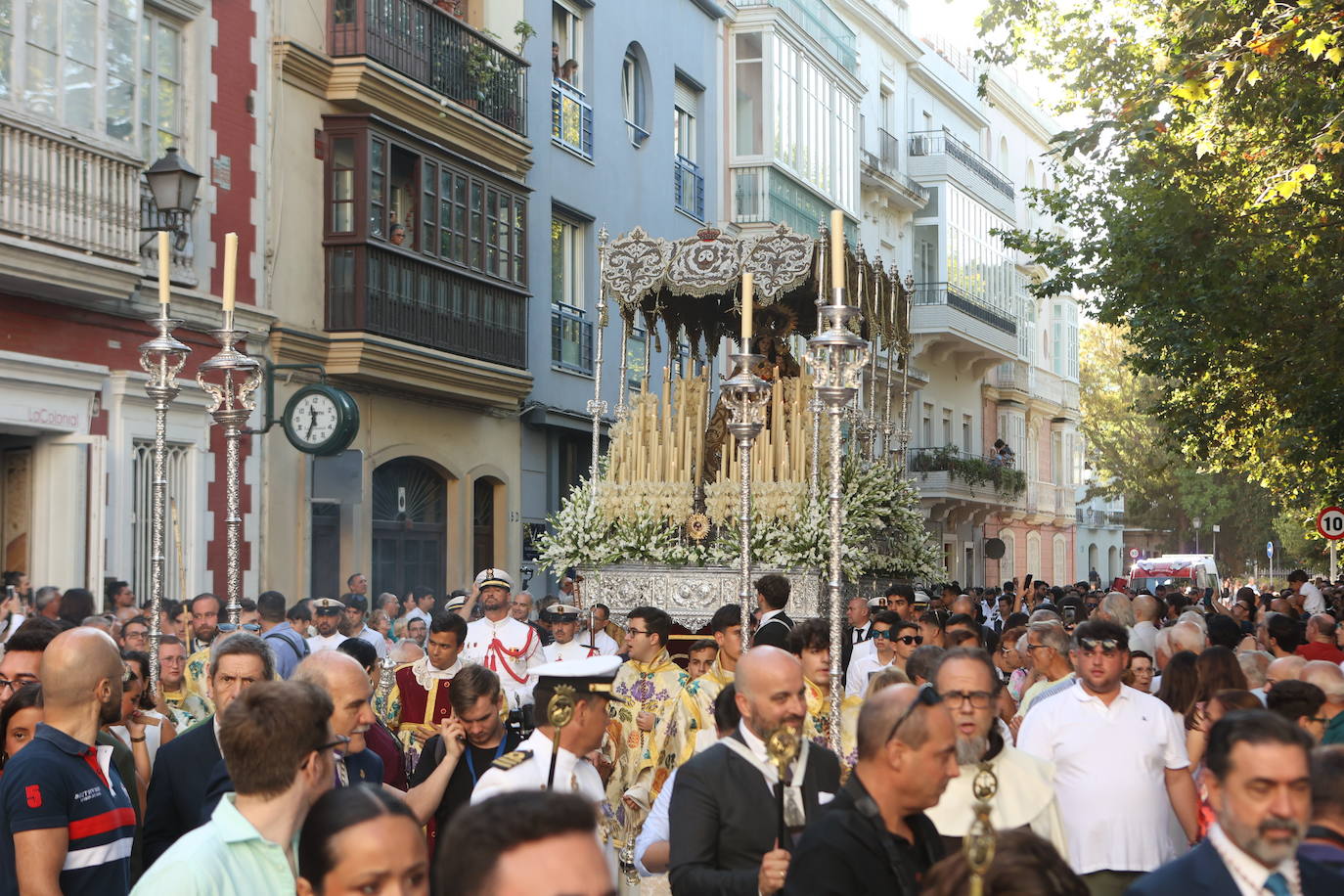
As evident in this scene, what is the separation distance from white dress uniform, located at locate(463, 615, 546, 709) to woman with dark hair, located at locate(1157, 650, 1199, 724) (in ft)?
16.7

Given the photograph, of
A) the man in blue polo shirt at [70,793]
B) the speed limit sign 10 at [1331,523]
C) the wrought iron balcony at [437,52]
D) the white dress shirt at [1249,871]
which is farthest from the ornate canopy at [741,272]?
the white dress shirt at [1249,871]

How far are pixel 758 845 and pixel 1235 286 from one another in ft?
43.9

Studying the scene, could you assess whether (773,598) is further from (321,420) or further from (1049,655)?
A: (321,420)

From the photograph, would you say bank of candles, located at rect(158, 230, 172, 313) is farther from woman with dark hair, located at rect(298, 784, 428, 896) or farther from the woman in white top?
woman with dark hair, located at rect(298, 784, 428, 896)

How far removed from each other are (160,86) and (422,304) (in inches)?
172

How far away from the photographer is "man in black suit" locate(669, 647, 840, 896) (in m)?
5.25

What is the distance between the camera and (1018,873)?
310cm

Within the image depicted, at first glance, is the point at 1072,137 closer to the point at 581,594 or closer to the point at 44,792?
the point at 581,594

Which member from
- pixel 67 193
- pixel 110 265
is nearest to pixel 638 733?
pixel 110 265

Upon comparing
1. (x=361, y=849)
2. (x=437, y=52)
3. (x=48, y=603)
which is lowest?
(x=361, y=849)

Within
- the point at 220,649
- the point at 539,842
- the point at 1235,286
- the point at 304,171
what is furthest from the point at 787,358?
the point at 539,842

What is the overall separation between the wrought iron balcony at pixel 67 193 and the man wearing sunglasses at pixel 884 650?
305 inches

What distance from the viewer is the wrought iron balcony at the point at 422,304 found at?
19.8 m

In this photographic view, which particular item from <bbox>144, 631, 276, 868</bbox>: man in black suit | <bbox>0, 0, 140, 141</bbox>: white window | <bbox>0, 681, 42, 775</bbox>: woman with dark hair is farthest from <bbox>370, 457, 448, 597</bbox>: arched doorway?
<bbox>144, 631, 276, 868</bbox>: man in black suit
